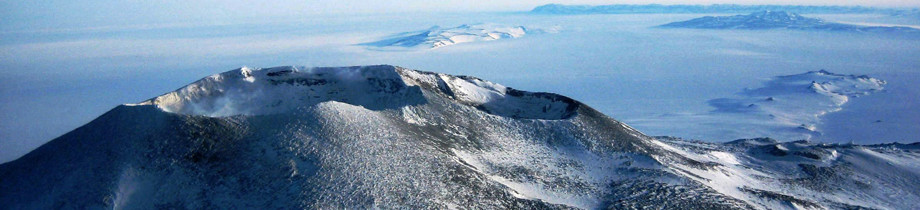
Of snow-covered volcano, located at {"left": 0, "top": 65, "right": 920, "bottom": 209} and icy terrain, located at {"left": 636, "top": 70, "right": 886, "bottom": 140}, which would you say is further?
icy terrain, located at {"left": 636, "top": 70, "right": 886, "bottom": 140}

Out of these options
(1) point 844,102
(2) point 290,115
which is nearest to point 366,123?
(2) point 290,115

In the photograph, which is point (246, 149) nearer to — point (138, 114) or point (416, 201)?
point (138, 114)

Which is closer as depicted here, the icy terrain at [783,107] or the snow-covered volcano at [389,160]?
the snow-covered volcano at [389,160]

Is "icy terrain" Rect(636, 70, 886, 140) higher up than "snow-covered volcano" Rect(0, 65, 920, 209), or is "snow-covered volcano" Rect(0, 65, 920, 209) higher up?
"snow-covered volcano" Rect(0, 65, 920, 209)

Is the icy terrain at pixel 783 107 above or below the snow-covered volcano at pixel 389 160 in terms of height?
below
